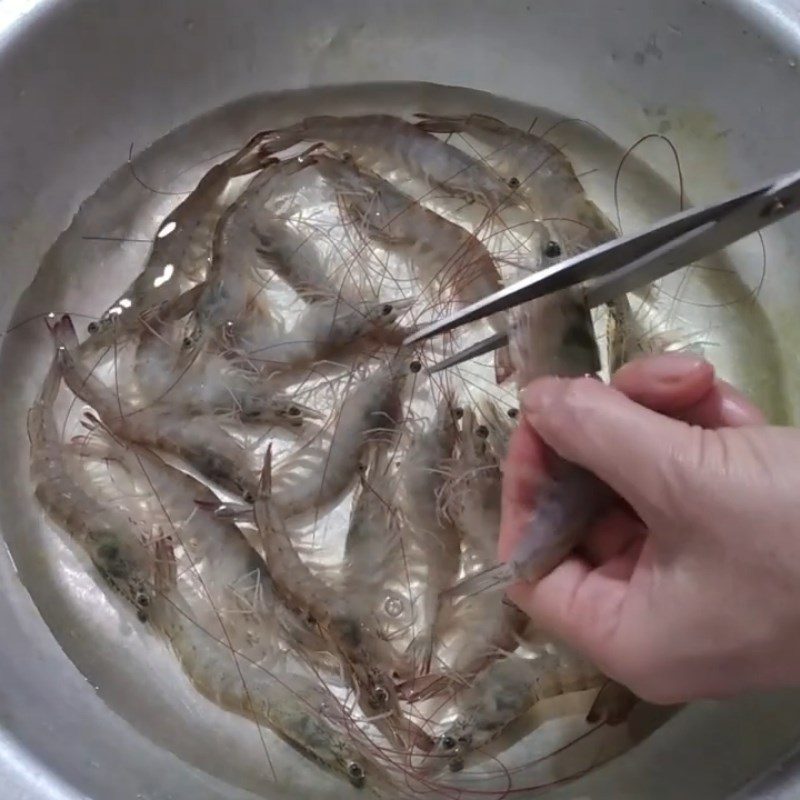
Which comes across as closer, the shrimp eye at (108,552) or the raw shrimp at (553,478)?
the raw shrimp at (553,478)

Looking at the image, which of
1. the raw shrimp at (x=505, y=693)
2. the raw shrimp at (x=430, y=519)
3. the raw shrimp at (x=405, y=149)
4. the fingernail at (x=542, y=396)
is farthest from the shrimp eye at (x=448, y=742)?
the raw shrimp at (x=405, y=149)

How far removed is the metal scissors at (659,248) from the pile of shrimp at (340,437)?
0.09 meters

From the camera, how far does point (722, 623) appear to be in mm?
784

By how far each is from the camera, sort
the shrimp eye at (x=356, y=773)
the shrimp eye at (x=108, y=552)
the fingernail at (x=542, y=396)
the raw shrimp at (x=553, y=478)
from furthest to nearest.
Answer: the shrimp eye at (x=108, y=552)
the shrimp eye at (x=356, y=773)
the raw shrimp at (x=553, y=478)
the fingernail at (x=542, y=396)

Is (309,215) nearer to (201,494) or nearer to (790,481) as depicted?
(201,494)

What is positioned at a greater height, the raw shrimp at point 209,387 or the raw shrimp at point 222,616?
the raw shrimp at point 209,387

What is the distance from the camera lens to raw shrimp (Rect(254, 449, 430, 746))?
1200 millimetres

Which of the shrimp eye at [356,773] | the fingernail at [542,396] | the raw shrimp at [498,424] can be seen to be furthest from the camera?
the raw shrimp at [498,424]

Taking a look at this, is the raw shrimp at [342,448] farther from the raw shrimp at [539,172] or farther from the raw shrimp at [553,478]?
the raw shrimp at [539,172]

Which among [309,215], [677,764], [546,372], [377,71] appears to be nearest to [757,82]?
[546,372]

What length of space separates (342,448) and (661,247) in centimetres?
59

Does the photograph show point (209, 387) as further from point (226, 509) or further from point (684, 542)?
point (684, 542)

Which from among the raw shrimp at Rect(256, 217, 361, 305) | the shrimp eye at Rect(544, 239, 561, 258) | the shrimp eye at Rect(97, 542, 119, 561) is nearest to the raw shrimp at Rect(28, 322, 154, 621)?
the shrimp eye at Rect(97, 542, 119, 561)

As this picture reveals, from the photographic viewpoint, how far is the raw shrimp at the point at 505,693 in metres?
1.17
